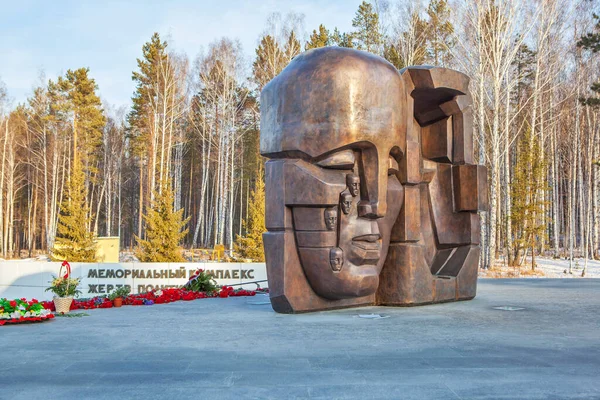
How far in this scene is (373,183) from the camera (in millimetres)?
8750

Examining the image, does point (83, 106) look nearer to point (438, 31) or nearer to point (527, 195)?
point (438, 31)

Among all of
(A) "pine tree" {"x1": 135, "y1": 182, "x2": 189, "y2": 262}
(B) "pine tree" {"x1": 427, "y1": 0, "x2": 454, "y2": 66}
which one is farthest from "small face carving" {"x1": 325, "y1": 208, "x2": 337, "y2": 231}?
(B) "pine tree" {"x1": 427, "y1": 0, "x2": 454, "y2": 66}

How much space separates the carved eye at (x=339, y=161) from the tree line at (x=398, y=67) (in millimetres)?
13349

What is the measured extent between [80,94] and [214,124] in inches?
368

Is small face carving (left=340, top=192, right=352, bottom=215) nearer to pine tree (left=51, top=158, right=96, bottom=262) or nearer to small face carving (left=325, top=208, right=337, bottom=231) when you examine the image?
small face carving (left=325, top=208, right=337, bottom=231)

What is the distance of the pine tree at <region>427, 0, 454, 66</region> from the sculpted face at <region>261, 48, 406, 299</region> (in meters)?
20.9

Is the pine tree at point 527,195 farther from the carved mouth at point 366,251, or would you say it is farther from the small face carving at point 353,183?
the small face carving at point 353,183

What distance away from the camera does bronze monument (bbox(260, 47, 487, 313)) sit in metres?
8.55

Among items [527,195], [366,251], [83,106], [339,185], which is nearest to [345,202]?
[339,185]

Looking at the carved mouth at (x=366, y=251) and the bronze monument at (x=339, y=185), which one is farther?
the carved mouth at (x=366, y=251)

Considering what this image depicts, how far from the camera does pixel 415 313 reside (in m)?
8.73

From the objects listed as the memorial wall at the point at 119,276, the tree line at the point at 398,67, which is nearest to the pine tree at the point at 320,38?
the tree line at the point at 398,67

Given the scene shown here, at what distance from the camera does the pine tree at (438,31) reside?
93.3ft

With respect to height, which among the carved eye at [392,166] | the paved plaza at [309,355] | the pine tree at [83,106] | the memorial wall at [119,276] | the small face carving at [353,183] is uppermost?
the pine tree at [83,106]
